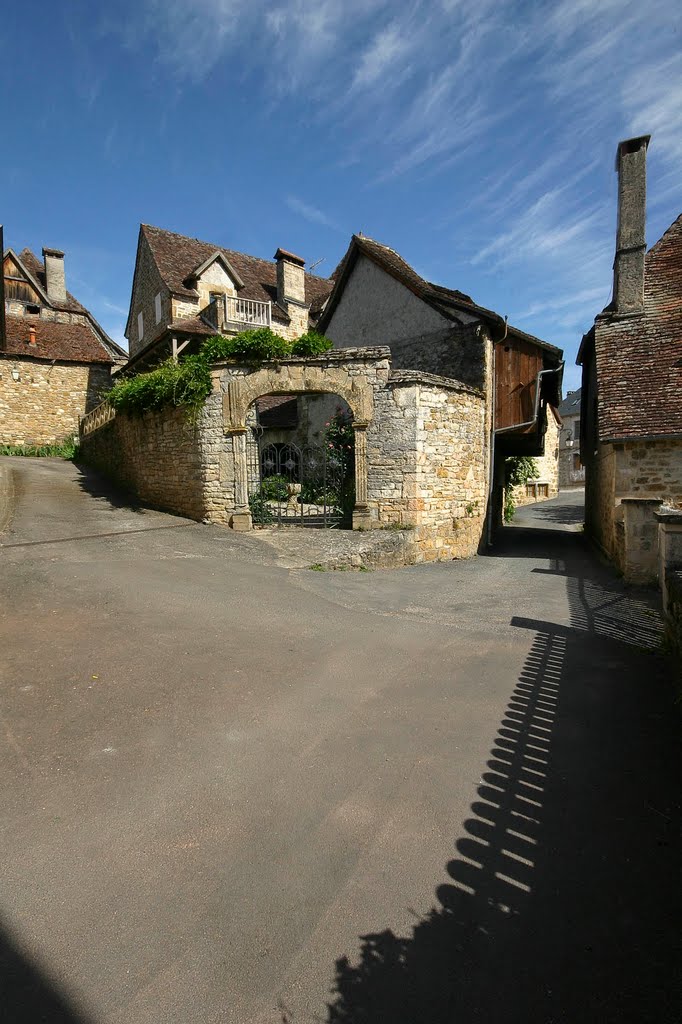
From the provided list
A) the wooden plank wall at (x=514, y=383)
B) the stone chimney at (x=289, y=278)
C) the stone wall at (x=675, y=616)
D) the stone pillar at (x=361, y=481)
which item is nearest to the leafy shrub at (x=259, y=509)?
the stone pillar at (x=361, y=481)

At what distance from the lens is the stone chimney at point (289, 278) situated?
23531 millimetres

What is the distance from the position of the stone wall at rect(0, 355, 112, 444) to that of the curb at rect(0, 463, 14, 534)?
29.2 feet

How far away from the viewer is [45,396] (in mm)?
24125

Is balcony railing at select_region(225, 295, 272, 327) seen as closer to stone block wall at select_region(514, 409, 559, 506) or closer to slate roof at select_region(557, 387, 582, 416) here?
stone block wall at select_region(514, 409, 559, 506)

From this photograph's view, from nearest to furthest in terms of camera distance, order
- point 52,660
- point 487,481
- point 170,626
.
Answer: point 52,660 < point 170,626 < point 487,481

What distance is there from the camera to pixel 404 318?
14750mm

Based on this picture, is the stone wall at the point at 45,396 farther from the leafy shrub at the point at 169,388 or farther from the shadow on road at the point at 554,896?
the shadow on road at the point at 554,896

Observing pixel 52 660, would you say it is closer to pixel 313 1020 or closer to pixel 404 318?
pixel 313 1020

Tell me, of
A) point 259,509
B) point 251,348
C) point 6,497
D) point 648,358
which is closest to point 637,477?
point 648,358

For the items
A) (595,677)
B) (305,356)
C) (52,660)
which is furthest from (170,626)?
(305,356)

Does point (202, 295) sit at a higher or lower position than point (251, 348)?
higher

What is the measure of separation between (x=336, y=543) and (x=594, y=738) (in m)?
6.52

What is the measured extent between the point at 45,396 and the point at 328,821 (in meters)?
26.7

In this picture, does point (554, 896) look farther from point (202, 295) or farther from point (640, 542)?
point (202, 295)
